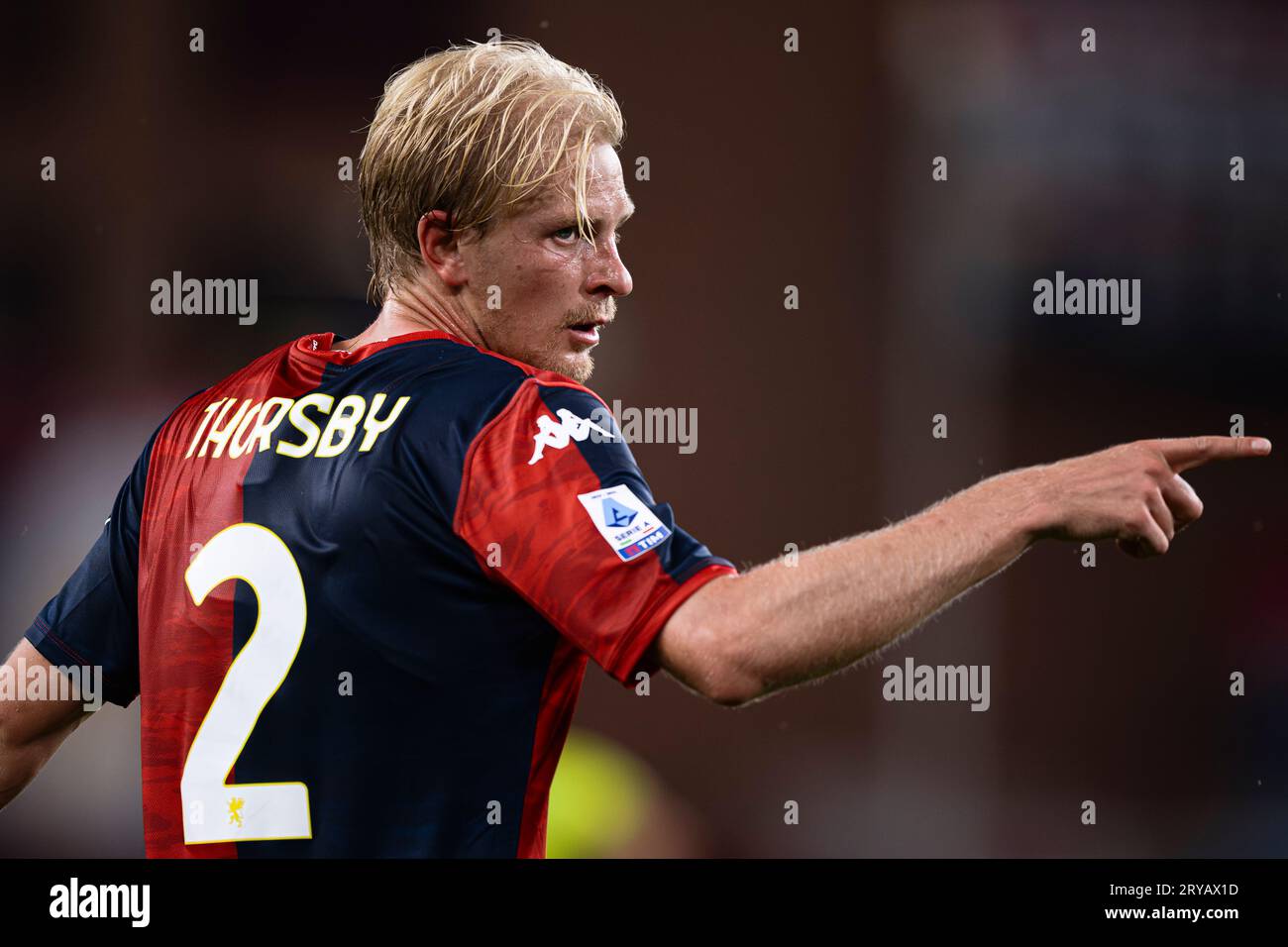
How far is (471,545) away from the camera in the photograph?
173 centimetres

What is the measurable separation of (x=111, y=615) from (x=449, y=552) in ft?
2.31

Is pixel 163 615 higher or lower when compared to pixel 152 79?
lower

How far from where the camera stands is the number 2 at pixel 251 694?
6.10ft

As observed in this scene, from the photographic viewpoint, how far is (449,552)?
5.78 ft

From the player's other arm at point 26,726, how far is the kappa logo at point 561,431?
956mm

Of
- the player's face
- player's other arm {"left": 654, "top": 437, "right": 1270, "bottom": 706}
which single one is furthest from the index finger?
the player's face

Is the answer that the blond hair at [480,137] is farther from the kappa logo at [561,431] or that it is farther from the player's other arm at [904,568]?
the player's other arm at [904,568]

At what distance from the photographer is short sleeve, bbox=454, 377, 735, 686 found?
5.39ft

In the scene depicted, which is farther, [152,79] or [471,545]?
[152,79]

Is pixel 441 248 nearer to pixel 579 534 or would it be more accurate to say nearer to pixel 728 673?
pixel 579 534

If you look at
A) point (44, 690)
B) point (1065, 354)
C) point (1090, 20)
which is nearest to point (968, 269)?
point (1065, 354)

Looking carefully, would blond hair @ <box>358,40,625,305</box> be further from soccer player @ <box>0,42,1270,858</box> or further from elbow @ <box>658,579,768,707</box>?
elbow @ <box>658,579,768,707</box>

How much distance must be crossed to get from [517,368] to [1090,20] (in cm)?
583

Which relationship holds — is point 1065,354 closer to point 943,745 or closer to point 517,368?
point 943,745
